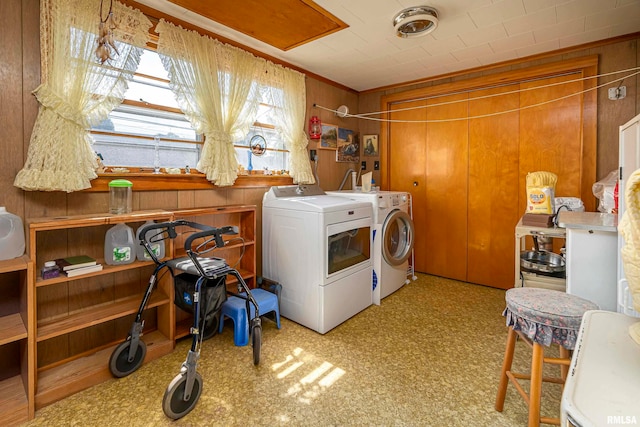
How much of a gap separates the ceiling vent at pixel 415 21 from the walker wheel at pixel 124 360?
2819mm

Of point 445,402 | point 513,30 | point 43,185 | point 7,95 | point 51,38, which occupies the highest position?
point 513,30

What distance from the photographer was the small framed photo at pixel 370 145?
4.23 metres

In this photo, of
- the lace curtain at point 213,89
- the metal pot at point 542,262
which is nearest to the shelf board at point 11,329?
the lace curtain at point 213,89

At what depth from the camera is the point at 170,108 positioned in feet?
7.85

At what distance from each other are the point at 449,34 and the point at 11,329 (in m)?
3.49

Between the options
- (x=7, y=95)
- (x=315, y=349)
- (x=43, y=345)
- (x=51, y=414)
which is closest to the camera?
(x=51, y=414)

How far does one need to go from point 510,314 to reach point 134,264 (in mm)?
2124

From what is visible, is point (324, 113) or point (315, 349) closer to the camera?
point (315, 349)

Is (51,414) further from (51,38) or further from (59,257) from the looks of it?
(51,38)

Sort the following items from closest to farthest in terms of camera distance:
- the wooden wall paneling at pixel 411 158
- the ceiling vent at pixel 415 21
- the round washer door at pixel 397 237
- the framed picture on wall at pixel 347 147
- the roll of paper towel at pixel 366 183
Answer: the ceiling vent at pixel 415 21, the round washer door at pixel 397 237, the roll of paper towel at pixel 366 183, the wooden wall paneling at pixel 411 158, the framed picture on wall at pixel 347 147

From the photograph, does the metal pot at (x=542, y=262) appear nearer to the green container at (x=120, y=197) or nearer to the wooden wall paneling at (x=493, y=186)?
the wooden wall paneling at (x=493, y=186)

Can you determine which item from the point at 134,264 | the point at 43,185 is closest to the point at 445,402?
the point at 134,264

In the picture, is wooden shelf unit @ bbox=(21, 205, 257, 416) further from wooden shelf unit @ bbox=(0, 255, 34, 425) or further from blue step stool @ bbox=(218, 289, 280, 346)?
blue step stool @ bbox=(218, 289, 280, 346)

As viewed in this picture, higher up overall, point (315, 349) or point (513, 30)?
point (513, 30)
